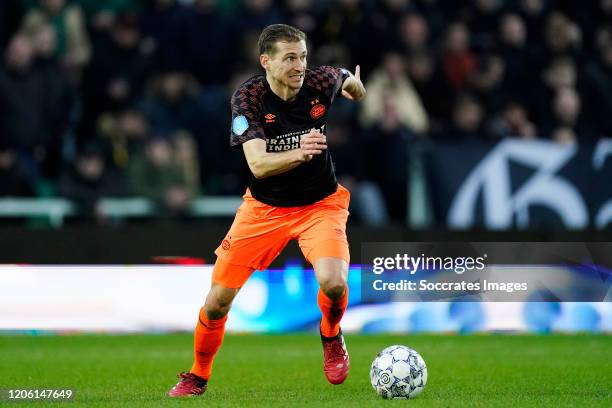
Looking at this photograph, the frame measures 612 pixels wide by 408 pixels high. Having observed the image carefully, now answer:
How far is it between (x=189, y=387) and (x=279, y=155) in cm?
152

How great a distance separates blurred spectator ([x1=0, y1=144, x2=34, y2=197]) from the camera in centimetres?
1189

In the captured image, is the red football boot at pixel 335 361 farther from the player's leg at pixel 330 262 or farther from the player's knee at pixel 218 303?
the player's knee at pixel 218 303

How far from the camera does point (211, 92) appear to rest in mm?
12523

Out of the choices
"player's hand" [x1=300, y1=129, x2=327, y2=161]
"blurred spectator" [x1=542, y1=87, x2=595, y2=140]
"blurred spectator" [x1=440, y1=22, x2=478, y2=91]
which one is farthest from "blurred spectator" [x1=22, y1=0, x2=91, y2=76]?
"player's hand" [x1=300, y1=129, x2=327, y2=161]

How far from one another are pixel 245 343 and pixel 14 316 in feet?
6.87

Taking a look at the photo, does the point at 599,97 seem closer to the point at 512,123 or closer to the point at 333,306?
the point at 512,123

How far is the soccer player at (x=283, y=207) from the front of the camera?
700 cm

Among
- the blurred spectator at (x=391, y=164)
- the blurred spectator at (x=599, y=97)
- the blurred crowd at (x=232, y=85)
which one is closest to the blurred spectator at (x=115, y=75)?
the blurred crowd at (x=232, y=85)

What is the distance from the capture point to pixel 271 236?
23.7 ft

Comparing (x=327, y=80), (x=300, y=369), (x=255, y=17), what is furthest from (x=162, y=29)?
(x=327, y=80)

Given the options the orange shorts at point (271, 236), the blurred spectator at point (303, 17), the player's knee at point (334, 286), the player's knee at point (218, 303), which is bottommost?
the player's knee at point (218, 303)

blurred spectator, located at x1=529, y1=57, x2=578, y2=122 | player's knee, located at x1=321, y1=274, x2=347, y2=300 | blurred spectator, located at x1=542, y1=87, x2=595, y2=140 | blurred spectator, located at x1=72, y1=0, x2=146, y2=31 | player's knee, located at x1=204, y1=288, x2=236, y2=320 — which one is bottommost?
player's knee, located at x1=204, y1=288, x2=236, y2=320

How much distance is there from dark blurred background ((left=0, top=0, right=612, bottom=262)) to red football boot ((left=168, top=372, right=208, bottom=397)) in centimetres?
395

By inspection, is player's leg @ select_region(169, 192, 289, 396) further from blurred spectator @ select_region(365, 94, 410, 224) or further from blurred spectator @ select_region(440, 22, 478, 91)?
blurred spectator @ select_region(440, 22, 478, 91)
